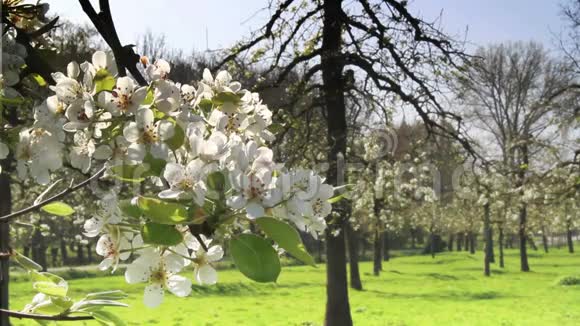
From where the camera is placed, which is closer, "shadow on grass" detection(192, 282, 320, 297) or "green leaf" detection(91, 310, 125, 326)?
"green leaf" detection(91, 310, 125, 326)

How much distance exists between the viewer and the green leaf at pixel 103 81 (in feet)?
3.00

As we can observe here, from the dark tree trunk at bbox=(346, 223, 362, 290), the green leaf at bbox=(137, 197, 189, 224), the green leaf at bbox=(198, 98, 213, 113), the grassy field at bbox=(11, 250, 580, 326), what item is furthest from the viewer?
the dark tree trunk at bbox=(346, 223, 362, 290)

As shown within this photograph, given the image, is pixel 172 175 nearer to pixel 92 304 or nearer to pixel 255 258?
pixel 255 258

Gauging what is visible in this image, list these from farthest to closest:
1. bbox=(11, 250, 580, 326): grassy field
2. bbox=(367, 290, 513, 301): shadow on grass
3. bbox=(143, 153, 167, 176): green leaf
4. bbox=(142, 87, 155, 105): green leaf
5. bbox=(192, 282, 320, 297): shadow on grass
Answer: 1. bbox=(192, 282, 320, 297): shadow on grass
2. bbox=(367, 290, 513, 301): shadow on grass
3. bbox=(11, 250, 580, 326): grassy field
4. bbox=(142, 87, 155, 105): green leaf
5. bbox=(143, 153, 167, 176): green leaf

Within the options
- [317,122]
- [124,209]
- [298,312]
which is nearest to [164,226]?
[124,209]

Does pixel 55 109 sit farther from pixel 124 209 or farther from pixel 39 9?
pixel 39 9

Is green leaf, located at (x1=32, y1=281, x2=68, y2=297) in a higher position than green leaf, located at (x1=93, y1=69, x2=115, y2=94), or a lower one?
lower

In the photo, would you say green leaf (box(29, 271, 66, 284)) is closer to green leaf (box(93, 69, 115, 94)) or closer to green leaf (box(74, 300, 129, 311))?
green leaf (box(74, 300, 129, 311))

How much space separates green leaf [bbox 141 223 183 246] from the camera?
69cm

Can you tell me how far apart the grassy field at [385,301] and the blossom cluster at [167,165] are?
34.0 ft

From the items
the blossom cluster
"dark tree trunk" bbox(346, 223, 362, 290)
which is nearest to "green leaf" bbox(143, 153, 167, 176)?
the blossom cluster

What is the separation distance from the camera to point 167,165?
74 centimetres

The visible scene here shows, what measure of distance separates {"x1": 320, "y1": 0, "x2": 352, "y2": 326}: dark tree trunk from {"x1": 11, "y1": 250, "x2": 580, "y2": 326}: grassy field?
1603 mm

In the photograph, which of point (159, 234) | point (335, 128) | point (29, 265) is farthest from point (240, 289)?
point (159, 234)
